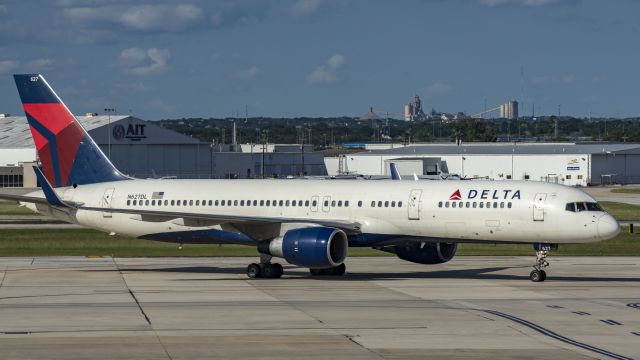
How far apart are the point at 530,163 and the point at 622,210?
76.6 meters

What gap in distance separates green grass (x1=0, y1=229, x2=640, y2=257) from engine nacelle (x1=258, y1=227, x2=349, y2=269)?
14.4 metres

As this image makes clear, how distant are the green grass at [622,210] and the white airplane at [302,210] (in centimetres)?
4878

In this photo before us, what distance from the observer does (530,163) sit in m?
177

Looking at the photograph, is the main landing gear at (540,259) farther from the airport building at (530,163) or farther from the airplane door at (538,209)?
the airport building at (530,163)

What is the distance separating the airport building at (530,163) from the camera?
574 ft

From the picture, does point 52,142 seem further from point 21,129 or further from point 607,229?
point 21,129

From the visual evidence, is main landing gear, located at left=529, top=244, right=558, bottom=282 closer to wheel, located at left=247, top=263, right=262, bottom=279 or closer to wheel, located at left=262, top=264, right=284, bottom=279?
wheel, located at left=262, top=264, right=284, bottom=279

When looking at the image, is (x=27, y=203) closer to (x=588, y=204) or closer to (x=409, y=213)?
(x=409, y=213)

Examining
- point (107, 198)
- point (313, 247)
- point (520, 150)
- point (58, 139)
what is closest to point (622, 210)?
point (107, 198)

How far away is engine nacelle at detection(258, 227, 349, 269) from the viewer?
42.2 m

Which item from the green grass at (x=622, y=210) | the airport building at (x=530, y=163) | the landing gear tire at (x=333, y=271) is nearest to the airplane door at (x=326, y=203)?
the landing gear tire at (x=333, y=271)

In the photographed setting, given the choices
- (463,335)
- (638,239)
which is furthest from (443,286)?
(638,239)

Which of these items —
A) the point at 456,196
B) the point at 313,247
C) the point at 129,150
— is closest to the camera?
the point at 313,247

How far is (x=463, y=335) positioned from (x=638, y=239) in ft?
131
